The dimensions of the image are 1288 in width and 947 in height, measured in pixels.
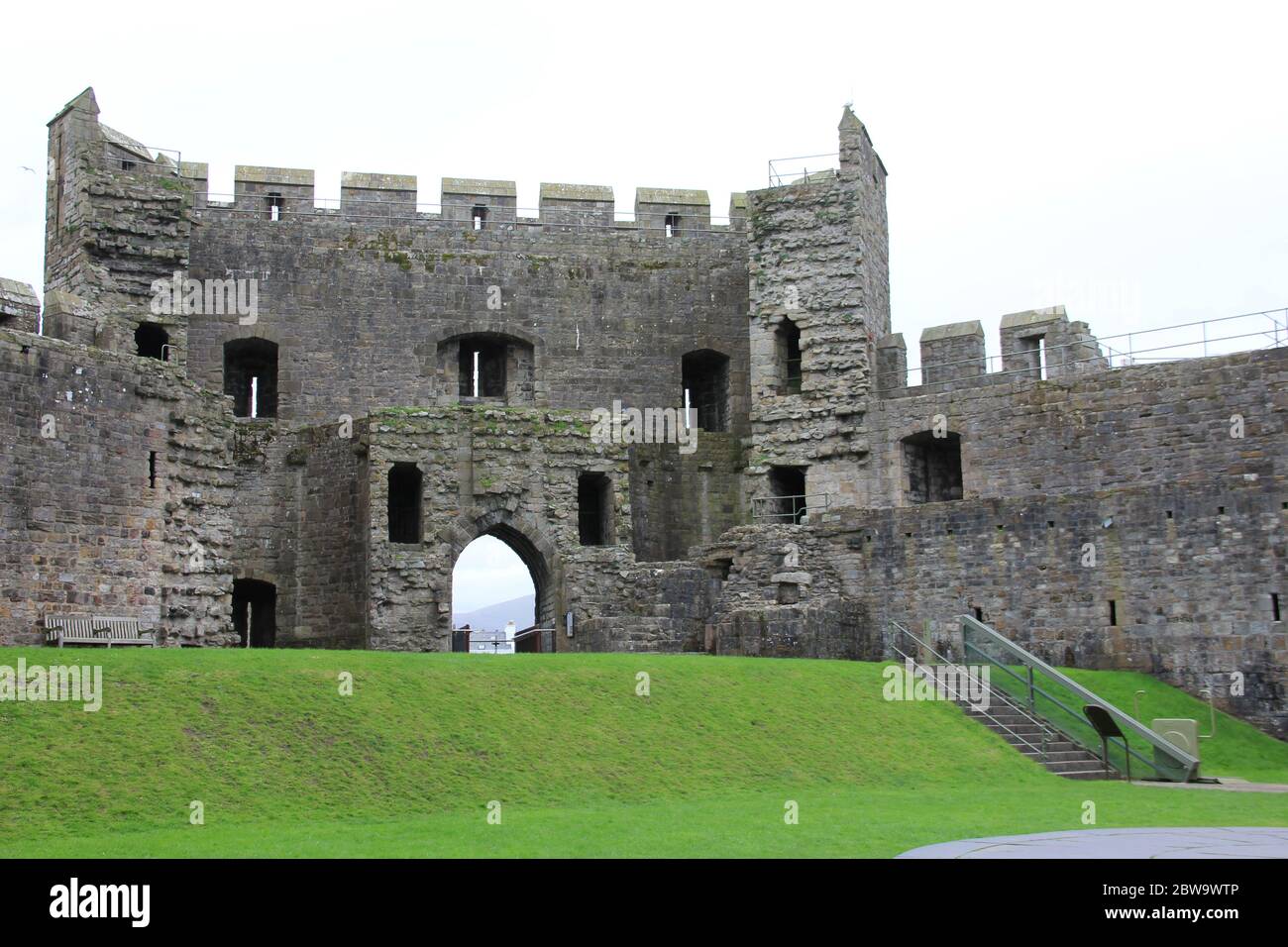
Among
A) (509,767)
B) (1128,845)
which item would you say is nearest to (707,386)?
(509,767)

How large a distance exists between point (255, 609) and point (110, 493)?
8.74 m

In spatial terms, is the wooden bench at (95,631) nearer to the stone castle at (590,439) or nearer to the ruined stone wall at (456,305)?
the stone castle at (590,439)

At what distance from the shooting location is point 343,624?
3275cm

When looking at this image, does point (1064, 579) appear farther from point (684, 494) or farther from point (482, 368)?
point (482, 368)

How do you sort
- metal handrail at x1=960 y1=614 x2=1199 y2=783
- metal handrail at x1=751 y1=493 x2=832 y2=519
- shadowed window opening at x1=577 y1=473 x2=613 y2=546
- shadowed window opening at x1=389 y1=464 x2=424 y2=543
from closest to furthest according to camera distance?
metal handrail at x1=960 y1=614 x2=1199 y2=783 → shadowed window opening at x1=577 y1=473 x2=613 y2=546 → shadowed window opening at x1=389 y1=464 x2=424 y2=543 → metal handrail at x1=751 y1=493 x2=832 y2=519

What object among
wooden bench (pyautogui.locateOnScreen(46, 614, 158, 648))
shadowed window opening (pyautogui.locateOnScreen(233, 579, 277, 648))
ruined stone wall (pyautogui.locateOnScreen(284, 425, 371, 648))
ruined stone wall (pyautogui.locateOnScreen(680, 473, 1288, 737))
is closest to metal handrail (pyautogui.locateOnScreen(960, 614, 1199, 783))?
ruined stone wall (pyautogui.locateOnScreen(680, 473, 1288, 737))

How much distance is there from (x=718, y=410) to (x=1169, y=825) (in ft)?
77.7

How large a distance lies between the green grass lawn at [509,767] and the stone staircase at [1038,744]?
428 mm

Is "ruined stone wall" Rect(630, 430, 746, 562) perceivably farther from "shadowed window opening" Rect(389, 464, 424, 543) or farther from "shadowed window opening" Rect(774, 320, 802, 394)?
"shadowed window opening" Rect(389, 464, 424, 543)

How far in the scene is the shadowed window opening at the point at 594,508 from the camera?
3275 centimetres

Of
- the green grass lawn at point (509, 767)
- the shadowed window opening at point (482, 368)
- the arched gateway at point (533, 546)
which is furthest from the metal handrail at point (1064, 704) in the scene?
the shadowed window opening at point (482, 368)

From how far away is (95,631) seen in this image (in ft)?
85.1

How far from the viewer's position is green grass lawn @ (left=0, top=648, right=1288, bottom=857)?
16031 millimetres

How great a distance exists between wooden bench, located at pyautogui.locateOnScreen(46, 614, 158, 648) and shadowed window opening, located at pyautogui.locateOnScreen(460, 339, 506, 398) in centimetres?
1297
